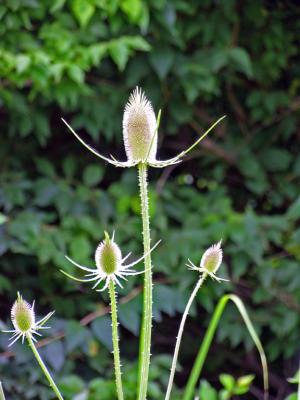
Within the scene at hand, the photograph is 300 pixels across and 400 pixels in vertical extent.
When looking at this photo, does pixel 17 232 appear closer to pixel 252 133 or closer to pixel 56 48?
pixel 56 48

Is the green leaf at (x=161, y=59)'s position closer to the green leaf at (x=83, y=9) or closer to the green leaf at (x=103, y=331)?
the green leaf at (x=83, y=9)

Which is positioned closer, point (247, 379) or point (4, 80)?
point (247, 379)

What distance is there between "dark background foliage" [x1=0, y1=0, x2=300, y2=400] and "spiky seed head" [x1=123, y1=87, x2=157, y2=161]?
4.66 ft

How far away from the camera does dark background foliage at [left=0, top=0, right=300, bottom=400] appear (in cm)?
251

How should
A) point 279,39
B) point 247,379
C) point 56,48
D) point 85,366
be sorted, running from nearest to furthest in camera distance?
1. point 247,379
2. point 56,48
3. point 85,366
4. point 279,39

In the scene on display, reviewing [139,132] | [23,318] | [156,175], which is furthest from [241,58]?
[23,318]

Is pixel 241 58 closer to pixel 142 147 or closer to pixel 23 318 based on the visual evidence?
pixel 142 147

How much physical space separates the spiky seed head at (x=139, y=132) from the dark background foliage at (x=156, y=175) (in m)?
1.42

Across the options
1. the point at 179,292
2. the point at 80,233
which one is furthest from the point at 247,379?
the point at 80,233

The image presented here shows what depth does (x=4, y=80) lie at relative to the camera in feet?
8.36

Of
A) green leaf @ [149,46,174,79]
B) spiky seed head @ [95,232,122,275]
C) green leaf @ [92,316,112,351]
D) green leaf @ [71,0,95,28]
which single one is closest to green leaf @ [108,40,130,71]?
green leaf @ [71,0,95,28]

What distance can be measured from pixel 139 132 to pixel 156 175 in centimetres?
206

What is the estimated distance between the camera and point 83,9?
98.3 inches

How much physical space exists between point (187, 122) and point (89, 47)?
598 millimetres
